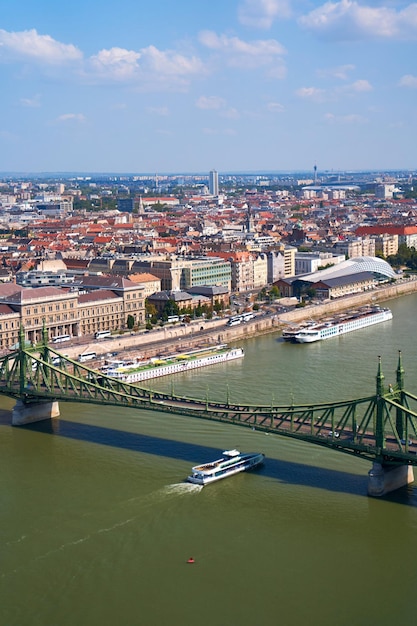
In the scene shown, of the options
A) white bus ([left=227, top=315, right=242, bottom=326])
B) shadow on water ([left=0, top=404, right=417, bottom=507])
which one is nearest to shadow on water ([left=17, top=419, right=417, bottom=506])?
shadow on water ([left=0, top=404, right=417, bottom=507])

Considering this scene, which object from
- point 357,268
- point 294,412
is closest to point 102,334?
point 294,412

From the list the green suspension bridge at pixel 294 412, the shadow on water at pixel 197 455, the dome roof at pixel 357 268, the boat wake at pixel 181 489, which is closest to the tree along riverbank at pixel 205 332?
the dome roof at pixel 357 268

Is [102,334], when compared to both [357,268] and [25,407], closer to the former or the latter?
[25,407]

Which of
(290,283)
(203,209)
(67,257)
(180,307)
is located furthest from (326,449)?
(203,209)

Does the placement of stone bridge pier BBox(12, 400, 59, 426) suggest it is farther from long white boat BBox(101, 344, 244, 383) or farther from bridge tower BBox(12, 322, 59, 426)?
long white boat BBox(101, 344, 244, 383)

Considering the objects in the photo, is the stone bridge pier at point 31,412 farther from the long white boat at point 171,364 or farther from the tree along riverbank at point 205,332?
the tree along riverbank at point 205,332

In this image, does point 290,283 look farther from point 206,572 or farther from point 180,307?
point 206,572
